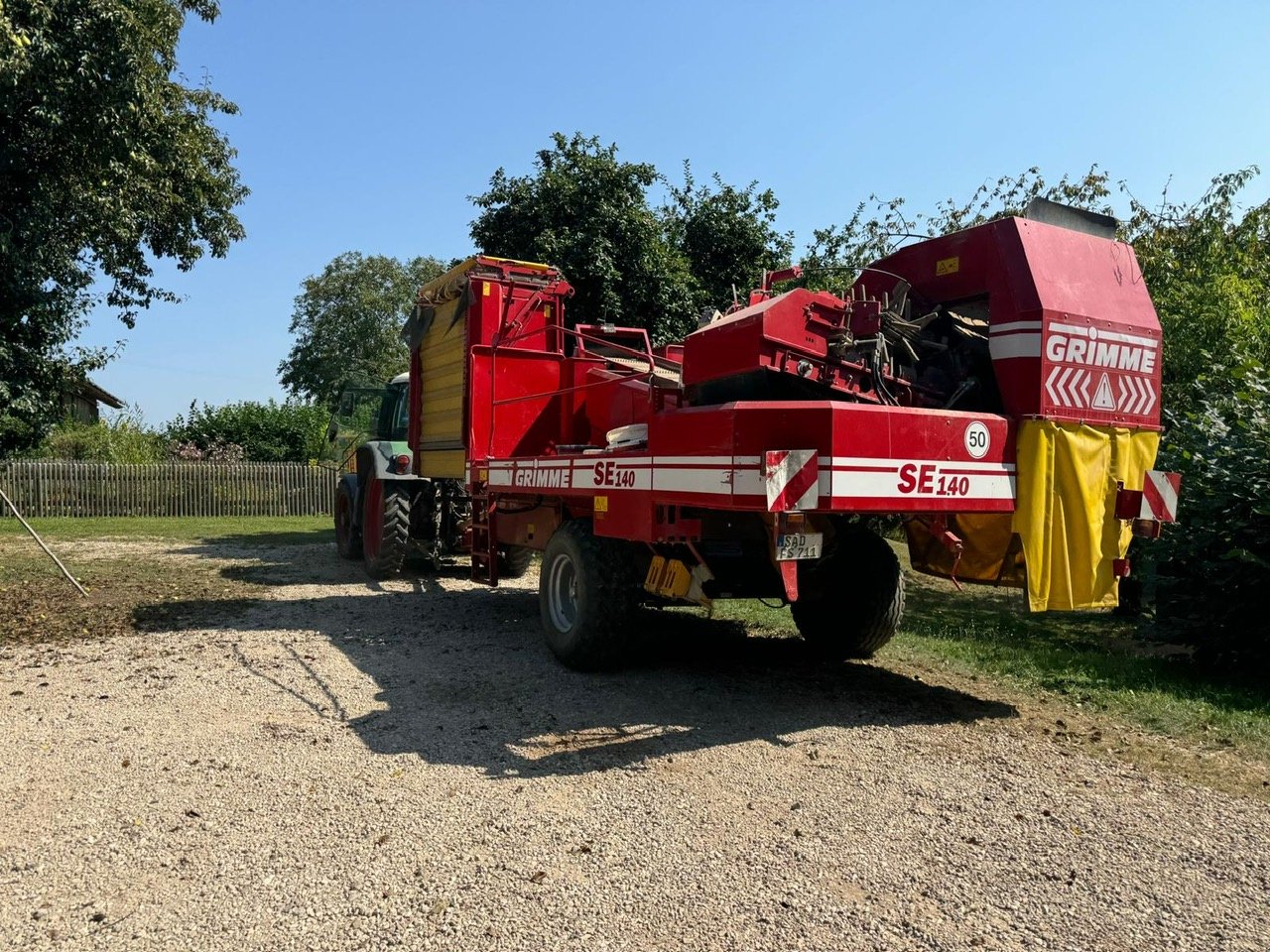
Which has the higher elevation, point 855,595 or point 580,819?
point 855,595

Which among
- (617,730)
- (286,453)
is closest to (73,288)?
(617,730)

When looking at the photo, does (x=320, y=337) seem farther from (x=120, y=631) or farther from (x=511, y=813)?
(x=511, y=813)

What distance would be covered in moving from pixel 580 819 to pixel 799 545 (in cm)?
173

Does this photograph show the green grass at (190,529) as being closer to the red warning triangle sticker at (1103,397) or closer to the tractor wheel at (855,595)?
the tractor wheel at (855,595)

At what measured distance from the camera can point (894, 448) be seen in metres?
4.68

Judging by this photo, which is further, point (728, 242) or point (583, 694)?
point (728, 242)

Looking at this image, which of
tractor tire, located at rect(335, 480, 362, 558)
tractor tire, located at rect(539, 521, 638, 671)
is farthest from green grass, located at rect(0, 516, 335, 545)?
tractor tire, located at rect(539, 521, 638, 671)

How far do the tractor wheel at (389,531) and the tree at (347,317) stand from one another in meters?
36.9

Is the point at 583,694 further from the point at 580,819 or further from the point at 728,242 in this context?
the point at 728,242

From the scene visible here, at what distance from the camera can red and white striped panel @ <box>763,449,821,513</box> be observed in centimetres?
442

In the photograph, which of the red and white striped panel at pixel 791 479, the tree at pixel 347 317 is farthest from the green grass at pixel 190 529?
the tree at pixel 347 317

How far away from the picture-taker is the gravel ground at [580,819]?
304cm

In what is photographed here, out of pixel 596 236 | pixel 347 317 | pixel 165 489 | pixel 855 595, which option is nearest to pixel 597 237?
pixel 596 236

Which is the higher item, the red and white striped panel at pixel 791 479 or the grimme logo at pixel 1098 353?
the grimme logo at pixel 1098 353
